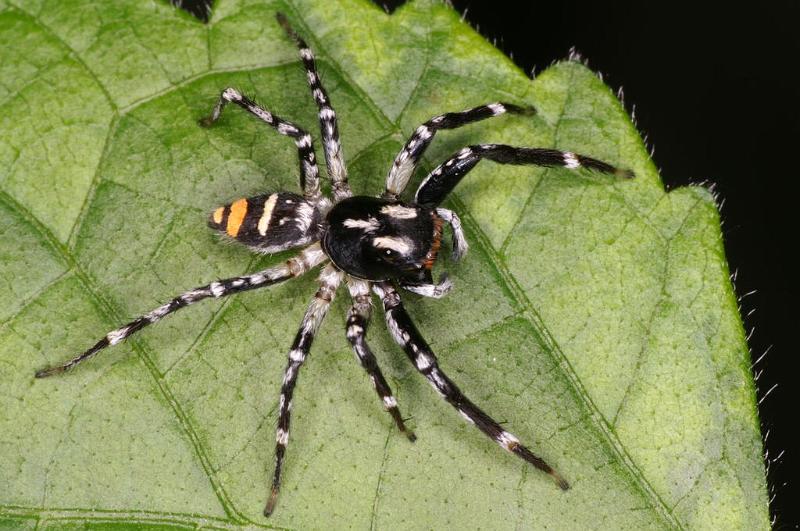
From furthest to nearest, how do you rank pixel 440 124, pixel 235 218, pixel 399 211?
pixel 399 211
pixel 440 124
pixel 235 218

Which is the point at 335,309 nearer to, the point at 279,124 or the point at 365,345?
the point at 365,345

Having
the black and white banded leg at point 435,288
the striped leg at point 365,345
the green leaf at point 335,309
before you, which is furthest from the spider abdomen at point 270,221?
the black and white banded leg at point 435,288

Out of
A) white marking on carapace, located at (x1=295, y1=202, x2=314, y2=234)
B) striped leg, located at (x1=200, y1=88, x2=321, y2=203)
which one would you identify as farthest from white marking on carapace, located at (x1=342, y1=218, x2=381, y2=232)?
striped leg, located at (x1=200, y1=88, x2=321, y2=203)

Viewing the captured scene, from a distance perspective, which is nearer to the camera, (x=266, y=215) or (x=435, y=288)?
(x=435, y=288)

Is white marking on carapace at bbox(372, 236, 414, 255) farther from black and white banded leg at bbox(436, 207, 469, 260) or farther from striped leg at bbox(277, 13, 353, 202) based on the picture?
striped leg at bbox(277, 13, 353, 202)

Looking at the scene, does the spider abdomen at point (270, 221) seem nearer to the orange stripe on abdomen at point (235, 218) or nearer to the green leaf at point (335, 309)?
the orange stripe on abdomen at point (235, 218)

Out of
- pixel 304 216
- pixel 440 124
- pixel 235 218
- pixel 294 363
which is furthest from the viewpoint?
pixel 304 216

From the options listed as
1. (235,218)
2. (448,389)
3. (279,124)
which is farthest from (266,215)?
(448,389)

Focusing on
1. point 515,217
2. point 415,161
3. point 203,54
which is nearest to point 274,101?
point 203,54
